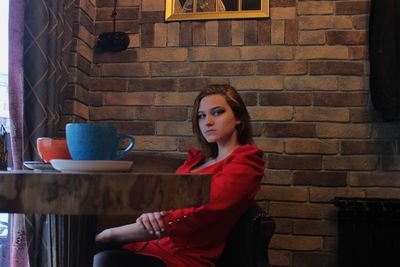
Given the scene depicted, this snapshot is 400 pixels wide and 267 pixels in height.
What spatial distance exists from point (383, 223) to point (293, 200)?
0.43 metres

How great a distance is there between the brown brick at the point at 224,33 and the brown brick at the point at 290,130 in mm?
490

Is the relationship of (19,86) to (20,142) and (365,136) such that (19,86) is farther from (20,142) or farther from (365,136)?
(365,136)

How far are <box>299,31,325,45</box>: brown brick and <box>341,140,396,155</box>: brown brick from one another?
53 cm

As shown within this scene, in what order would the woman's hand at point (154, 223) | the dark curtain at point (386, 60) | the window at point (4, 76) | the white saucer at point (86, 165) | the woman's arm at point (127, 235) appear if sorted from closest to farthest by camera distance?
the white saucer at point (86, 165) → the woman's hand at point (154, 223) → the woman's arm at point (127, 235) → the window at point (4, 76) → the dark curtain at point (386, 60)

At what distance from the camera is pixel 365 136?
2.07m

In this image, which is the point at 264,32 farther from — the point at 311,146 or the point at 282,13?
the point at 311,146

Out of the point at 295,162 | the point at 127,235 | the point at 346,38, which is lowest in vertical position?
the point at 127,235

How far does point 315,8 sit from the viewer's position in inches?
84.2

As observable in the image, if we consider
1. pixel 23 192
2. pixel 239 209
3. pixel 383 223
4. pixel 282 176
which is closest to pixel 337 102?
pixel 282 176

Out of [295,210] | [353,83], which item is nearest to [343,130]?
[353,83]

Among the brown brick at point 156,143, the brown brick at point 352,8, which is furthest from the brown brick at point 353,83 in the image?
the brown brick at point 156,143

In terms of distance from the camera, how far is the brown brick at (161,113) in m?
2.21

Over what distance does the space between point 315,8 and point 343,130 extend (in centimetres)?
64

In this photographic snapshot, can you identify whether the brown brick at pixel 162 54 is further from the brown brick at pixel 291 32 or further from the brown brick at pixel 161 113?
the brown brick at pixel 291 32
